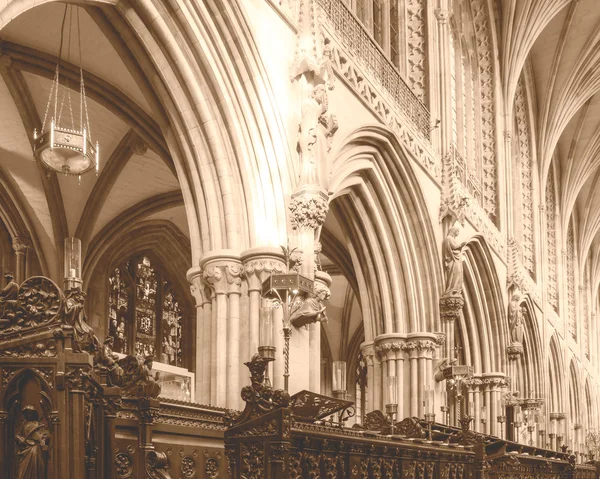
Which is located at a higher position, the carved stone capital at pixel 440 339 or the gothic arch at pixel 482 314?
the gothic arch at pixel 482 314

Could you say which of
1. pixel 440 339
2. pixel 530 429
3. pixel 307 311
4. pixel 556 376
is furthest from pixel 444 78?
pixel 556 376

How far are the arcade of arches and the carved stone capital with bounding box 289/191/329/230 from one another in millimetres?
24

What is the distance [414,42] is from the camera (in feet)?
58.1

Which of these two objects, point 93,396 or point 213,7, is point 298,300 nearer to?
point 213,7

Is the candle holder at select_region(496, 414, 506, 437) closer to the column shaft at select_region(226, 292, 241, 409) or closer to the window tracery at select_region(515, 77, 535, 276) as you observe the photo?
the window tracery at select_region(515, 77, 535, 276)

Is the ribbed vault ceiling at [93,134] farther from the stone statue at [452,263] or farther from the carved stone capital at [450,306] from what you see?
the carved stone capital at [450,306]

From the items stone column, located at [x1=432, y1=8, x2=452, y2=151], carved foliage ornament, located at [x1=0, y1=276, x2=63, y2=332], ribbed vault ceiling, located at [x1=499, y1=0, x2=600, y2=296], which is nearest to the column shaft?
carved foliage ornament, located at [x1=0, y1=276, x2=63, y2=332]

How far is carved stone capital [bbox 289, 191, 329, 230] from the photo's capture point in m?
10.7

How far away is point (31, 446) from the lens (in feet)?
15.7

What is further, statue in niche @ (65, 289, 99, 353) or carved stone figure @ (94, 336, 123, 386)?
carved stone figure @ (94, 336, 123, 386)

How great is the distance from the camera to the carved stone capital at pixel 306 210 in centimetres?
1068

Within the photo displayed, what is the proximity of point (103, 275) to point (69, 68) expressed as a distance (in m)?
5.48

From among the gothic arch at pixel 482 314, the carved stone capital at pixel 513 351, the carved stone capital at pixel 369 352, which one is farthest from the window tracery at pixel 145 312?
the carved stone capital at pixel 513 351

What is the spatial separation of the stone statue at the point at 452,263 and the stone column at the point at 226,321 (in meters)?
6.38
